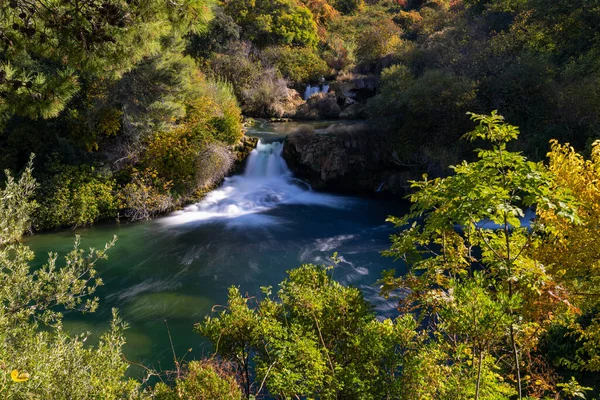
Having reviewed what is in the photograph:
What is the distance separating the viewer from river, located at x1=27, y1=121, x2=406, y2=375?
7961 millimetres

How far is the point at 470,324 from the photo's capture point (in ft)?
9.21

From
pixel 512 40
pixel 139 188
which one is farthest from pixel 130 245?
pixel 512 40

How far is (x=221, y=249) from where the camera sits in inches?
455

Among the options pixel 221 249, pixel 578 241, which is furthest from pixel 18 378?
pixel 221 249

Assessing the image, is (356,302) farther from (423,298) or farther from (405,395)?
(405,395)

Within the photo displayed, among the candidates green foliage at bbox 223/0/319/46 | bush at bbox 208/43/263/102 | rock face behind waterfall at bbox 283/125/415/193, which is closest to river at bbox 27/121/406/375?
rock face behind waterfall at bbox 283/125/415/193

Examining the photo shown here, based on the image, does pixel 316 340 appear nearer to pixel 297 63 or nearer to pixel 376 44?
pixel 297 63

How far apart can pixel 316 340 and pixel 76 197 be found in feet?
38.2

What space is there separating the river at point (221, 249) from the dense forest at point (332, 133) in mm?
605

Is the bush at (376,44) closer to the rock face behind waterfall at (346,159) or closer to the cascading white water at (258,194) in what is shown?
the rock face behind waterfall at (346,159)

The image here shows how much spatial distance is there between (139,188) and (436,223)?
12.4m

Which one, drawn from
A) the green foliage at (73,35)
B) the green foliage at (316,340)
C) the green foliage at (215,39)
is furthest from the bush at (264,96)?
the green foliage at (316,340)

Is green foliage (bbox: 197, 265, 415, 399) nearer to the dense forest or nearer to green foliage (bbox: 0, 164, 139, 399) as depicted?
the dense forest

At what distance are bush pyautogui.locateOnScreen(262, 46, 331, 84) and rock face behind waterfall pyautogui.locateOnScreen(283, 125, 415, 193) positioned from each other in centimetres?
1269
